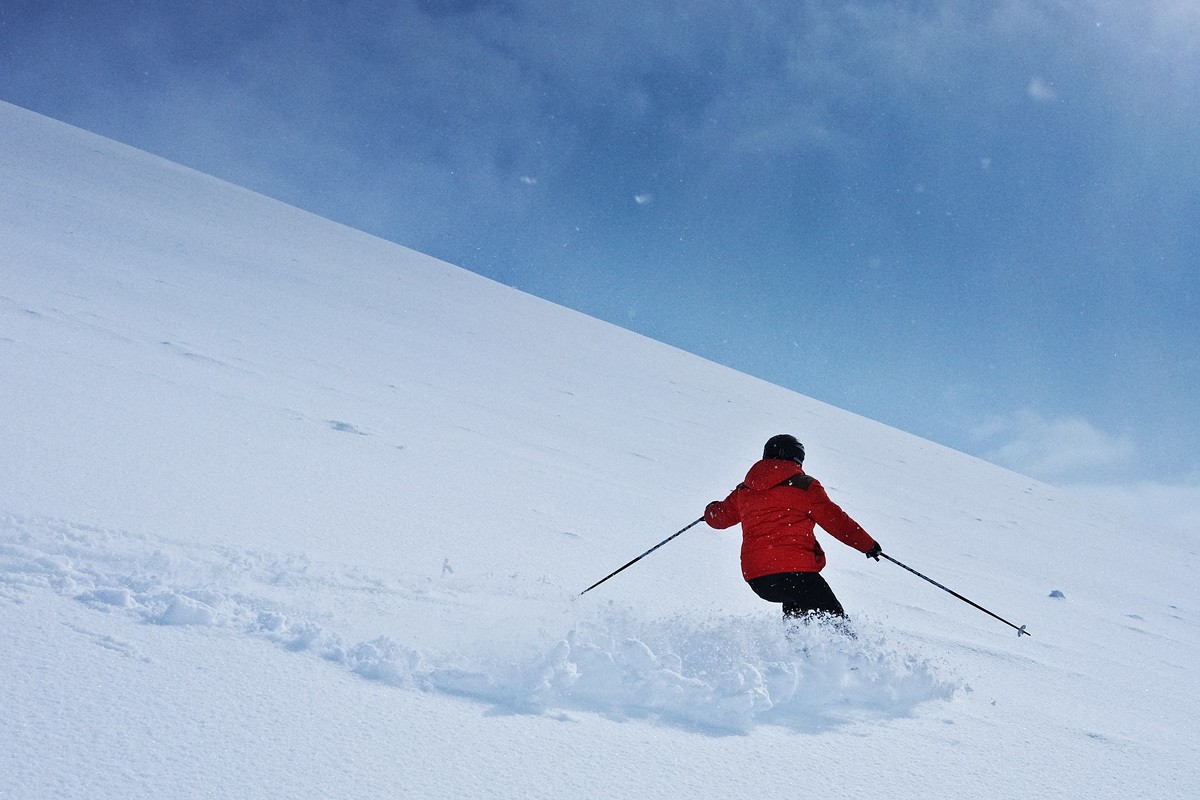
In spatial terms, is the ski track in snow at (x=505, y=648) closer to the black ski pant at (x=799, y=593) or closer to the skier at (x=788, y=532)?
the black ski pant at (x=799, y=593)

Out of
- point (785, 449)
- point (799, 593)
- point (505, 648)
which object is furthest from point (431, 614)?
point (785, 449)

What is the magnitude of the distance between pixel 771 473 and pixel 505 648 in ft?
5.58

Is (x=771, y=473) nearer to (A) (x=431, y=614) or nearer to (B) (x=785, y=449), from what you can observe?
(B) (x=785, y=449)

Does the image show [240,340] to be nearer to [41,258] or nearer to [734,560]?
[41,258]

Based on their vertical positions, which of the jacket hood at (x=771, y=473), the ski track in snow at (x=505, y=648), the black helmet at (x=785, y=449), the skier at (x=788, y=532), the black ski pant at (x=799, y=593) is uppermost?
the black helmet at (x=785, y=449)

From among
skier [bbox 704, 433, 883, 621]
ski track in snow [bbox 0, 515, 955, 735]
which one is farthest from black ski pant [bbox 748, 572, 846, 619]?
ski track in snow [bbox 0, 515, 955, 735]

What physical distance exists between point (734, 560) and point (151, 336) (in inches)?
199

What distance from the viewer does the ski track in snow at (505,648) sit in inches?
87.6

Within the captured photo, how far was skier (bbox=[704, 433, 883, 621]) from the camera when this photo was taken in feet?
11.5

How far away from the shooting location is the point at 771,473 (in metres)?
3.68

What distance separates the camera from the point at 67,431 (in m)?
3.51

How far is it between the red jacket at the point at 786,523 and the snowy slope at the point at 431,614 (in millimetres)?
390

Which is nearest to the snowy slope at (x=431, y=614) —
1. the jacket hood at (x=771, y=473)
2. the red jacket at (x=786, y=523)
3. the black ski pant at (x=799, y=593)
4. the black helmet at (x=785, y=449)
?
the black ski pant at (x=799, y=593)

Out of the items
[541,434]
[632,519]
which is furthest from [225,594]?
[541,434]
